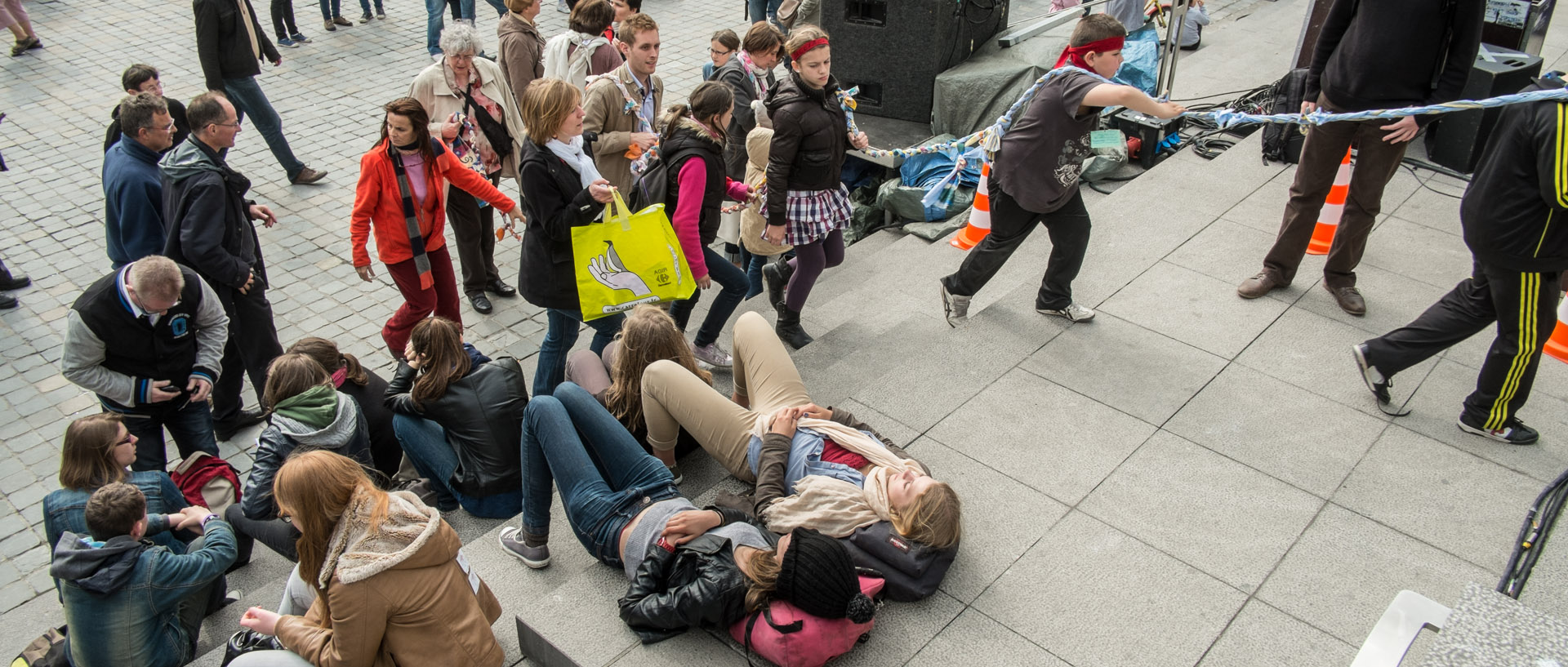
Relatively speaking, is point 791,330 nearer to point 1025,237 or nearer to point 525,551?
point 1025,237

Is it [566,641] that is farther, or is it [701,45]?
[701,45]

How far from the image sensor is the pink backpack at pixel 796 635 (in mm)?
3232

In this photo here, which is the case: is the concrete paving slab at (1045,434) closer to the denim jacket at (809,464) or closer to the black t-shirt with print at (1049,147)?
the denim jacket at (809,464)

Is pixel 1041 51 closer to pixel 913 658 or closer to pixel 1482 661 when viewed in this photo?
pixel 913 658

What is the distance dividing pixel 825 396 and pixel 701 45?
7602mm

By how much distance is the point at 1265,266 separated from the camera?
573 centimetres

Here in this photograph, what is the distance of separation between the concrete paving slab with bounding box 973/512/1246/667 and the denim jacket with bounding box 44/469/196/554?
10.4 ft

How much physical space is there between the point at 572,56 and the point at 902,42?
274cm

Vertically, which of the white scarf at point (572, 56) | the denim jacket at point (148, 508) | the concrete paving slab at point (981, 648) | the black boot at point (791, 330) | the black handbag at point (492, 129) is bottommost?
the black boot at point (791, 330)

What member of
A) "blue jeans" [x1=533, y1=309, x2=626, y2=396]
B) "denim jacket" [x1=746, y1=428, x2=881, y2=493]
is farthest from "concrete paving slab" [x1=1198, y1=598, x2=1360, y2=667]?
"blue jeans" [x1=533, y1=309, x2=626, y2=396]

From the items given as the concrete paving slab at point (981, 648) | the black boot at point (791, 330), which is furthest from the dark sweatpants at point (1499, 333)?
the black boot at point (791, 330)

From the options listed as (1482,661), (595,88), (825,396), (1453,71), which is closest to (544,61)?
(595,88)

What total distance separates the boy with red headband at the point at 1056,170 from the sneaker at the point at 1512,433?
5.83ft

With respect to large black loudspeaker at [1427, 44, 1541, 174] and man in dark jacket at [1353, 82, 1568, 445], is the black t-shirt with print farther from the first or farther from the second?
large black loudspeaker at [1427, 44, 1541, 174]
